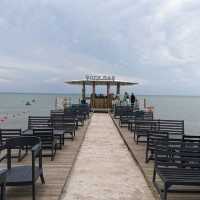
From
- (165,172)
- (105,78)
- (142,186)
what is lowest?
(142,186)

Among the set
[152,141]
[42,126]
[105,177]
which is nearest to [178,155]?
[105,177]

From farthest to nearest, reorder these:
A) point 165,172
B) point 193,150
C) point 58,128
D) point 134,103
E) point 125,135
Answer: point 134,103 < point 125,135 < point 58,128 < point 193,150 < point 165,172

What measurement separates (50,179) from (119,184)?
112 centimetres

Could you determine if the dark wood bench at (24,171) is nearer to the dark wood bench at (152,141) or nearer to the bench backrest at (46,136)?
the bench backrest at (46,136)

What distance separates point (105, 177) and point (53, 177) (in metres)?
0.91

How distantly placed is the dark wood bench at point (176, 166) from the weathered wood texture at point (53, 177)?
1.47 meters

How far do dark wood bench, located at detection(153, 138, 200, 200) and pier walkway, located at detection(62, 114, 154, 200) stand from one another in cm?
40

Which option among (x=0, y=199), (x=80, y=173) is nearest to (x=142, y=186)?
(x=80, y=173)

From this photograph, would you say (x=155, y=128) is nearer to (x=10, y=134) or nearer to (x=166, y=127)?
(x=166, y=127)

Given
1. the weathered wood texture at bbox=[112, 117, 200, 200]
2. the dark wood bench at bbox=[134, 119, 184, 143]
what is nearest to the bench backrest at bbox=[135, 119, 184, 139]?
the dark wood bench at bbox=[134, 119, 184, 143]

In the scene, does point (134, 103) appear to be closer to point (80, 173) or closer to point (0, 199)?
point (80, 173)

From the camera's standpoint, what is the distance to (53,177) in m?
5.96

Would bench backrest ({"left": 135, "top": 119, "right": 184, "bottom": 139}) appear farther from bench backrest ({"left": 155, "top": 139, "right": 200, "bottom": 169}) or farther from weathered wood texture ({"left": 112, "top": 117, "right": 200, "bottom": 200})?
bench backrest ({"left": 155, "top": 139, "right": 200, "bottom": 169})

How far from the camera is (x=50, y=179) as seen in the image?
5824 millimetres
